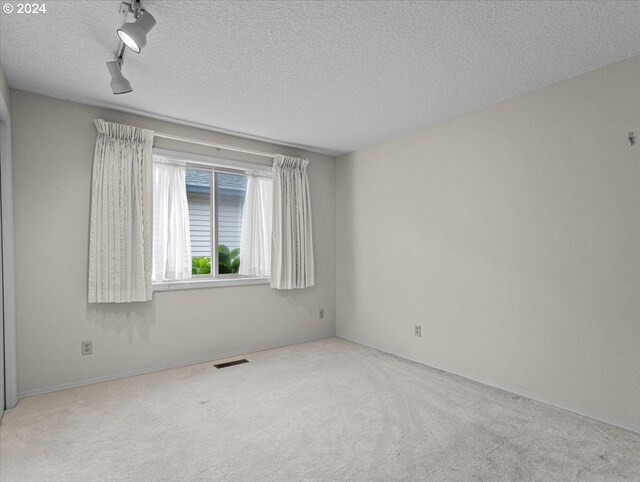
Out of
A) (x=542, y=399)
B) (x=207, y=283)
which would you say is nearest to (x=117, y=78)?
(x=207, y=283)

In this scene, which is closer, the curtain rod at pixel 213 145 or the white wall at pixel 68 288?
the white wall at pixel 68 288

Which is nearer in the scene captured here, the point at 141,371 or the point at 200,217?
the point at 141,371

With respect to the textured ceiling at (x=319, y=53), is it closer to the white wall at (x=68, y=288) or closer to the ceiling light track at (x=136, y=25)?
the ceiling light track at (x=136, y=25)

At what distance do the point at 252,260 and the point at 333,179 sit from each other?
1601 mm

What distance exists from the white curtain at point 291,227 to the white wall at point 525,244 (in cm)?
83

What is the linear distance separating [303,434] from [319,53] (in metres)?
2.48

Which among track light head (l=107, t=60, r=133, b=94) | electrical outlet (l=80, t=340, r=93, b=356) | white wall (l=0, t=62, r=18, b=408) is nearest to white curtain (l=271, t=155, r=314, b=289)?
electrical outlet (l=80, t=340, r=93, b=356)

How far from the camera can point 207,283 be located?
3.95 metres

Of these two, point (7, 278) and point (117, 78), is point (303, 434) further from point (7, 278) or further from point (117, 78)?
point (117, 78)

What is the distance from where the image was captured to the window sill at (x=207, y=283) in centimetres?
368

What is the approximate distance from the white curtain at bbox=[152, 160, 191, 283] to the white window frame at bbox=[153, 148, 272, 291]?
0.08 m

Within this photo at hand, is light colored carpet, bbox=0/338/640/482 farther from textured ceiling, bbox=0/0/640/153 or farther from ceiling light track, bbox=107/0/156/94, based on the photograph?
textured ceiling, bbox=0/0/640/153

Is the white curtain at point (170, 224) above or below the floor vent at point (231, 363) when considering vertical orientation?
above

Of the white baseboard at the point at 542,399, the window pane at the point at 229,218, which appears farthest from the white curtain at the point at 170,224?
the white baseboard at the point at 542,399
